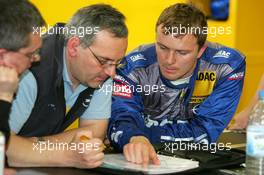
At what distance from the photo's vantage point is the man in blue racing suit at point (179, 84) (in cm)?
229

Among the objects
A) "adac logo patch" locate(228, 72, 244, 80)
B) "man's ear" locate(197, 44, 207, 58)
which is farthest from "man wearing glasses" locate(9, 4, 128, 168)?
"adac logo patch" locate(228, 72, 244, 80)

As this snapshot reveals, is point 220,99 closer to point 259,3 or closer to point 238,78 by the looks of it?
point 238,78

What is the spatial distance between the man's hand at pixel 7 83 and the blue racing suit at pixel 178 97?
0.67m

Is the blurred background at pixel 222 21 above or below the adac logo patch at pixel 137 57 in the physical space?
above

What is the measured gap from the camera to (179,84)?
7.80 ft

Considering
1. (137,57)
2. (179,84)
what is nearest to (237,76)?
(179,84)

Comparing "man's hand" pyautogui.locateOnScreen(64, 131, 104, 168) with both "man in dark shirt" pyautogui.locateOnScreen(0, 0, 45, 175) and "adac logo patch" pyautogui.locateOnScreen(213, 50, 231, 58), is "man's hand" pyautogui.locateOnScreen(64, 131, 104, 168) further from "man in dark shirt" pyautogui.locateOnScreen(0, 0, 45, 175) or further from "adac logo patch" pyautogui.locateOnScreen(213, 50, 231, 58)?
"adac logo patch" pyautogui.locateOnScreen(213, 50, 231, 58)

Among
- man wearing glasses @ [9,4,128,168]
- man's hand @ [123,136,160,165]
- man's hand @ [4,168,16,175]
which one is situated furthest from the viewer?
man wearing glasses @ [9,4,128,168]

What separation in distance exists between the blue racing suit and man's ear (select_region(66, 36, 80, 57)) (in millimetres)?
316

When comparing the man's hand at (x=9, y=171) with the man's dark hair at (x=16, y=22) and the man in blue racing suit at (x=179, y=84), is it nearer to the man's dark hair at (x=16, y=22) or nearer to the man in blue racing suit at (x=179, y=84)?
the man's dark hair at (x=16, y=22)

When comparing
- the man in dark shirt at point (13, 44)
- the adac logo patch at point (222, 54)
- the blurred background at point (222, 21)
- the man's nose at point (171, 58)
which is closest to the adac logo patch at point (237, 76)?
the adac logo patch at point (222, 54)

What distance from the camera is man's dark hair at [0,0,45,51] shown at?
5.19 ft

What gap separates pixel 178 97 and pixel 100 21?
1.95 feet

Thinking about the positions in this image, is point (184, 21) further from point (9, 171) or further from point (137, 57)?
point (9, 171)
